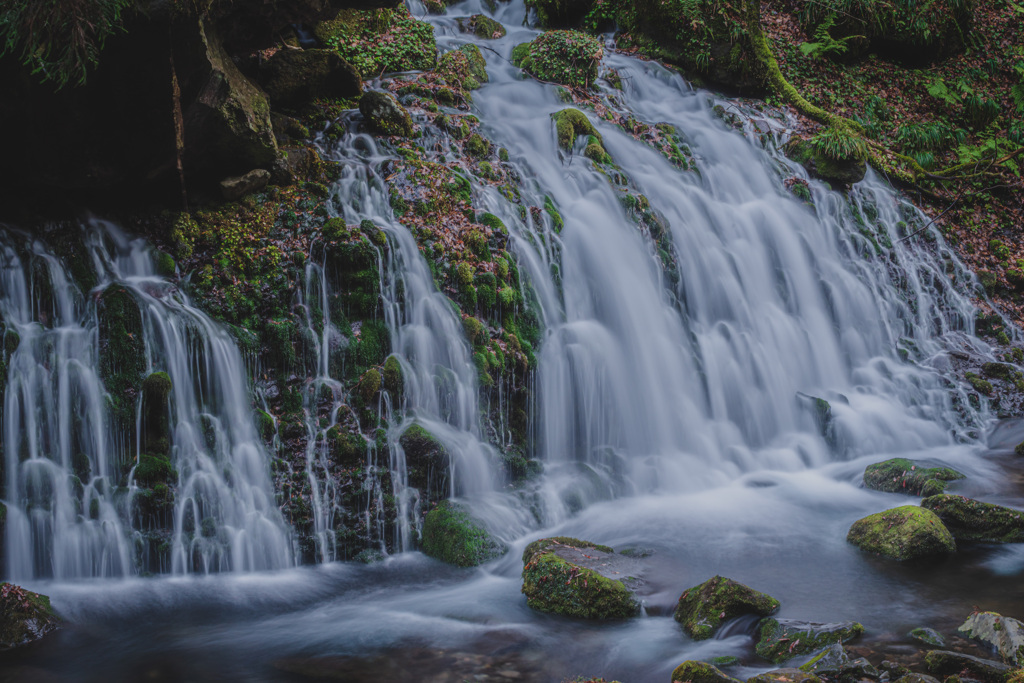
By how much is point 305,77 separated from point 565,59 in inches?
202

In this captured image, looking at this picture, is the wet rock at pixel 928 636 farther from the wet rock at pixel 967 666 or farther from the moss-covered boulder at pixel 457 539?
the moss-covered boulder at pixel 457 539

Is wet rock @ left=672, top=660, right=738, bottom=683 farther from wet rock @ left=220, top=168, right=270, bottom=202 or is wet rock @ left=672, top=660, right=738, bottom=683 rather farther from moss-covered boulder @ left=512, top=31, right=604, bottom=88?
moss-covered boulder @ left=512, top=31, right=604, bottom=88

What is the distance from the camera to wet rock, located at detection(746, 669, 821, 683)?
10.8 feet

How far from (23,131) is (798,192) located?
10461 millimetres

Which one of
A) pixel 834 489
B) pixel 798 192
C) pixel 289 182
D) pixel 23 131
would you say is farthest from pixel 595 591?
pixel 798 192

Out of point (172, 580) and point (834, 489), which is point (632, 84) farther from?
point (172, 580)

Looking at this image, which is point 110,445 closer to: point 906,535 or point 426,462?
point 426,462

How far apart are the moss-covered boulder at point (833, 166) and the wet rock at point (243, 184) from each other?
903 cm

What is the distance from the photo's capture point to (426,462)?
6246 millimetres

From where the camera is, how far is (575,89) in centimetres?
1202

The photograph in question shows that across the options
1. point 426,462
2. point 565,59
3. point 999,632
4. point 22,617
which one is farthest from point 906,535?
point 565,59

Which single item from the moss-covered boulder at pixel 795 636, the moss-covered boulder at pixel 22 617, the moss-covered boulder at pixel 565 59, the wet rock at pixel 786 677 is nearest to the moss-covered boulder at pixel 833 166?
the moss-covered boulder at pixel 565 59

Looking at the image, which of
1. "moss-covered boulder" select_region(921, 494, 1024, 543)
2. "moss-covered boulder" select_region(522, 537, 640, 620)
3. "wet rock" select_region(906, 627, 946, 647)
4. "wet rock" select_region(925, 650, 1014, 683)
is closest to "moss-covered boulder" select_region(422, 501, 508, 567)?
"moss-covered boulder" select_region(522, 537, 640, 620)

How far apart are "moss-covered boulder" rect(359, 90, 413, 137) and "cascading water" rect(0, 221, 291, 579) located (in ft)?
11.9
